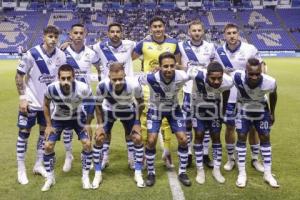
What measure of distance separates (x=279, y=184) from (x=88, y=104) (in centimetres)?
345

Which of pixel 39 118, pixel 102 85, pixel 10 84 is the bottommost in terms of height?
pixel 10 84

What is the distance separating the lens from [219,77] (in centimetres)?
632

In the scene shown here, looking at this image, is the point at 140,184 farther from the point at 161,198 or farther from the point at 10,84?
the point at 10,84

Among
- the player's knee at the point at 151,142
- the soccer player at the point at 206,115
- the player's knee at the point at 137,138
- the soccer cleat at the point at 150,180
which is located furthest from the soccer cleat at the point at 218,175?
the player's knee at the point at 137,138

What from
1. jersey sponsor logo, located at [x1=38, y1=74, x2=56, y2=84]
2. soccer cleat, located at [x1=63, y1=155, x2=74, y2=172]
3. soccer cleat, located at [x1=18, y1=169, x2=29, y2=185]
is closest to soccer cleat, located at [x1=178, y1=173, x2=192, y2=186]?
soccer cleat, located at [x1=63, y1=155, x2=74, y2=172]

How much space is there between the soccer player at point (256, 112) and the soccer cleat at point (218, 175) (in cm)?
27

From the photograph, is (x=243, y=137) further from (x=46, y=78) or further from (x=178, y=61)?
(x=46, y=78)

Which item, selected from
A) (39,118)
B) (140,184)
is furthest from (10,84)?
(140,184)

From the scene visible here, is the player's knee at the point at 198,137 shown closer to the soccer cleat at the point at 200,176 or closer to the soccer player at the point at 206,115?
the soccer player at the point at 206,115

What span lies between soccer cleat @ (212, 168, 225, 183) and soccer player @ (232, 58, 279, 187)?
27 centimetres

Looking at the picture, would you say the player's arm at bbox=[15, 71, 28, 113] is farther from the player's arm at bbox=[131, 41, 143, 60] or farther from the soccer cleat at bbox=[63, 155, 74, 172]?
the player's arm at bbox=[131, 41, 143, 60]

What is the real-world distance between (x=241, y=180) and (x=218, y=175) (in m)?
0.42

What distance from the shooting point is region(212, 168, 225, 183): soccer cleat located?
660cm

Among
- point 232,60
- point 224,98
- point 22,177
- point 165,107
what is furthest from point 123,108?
point 232,60
